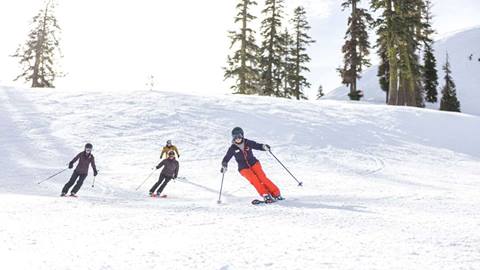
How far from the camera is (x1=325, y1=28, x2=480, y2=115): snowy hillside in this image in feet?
200

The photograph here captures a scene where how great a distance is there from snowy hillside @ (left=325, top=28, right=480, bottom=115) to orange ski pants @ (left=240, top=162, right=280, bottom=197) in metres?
49.0

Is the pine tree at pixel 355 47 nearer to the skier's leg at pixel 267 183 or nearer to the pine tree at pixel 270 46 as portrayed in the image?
the pine tree at pixel 270 46

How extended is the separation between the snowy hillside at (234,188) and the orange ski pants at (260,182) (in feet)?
1.49

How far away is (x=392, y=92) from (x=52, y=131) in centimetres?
2210

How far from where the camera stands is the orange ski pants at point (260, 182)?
8.73 meters

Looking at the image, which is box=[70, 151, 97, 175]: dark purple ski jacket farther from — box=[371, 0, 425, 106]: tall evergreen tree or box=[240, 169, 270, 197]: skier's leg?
box=[371, 0, 425, 106]: tall evergreen tree

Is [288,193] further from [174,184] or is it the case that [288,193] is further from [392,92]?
[392,92]

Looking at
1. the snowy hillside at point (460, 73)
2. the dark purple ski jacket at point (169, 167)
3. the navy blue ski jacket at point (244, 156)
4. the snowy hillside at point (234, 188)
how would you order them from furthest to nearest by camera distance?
the snowy hillside at point (460, 73), the dark purple ski jacket at point (169, 167), the navy blue ski jacket at point (244, 156), the snowy hillside at point (234, 188)

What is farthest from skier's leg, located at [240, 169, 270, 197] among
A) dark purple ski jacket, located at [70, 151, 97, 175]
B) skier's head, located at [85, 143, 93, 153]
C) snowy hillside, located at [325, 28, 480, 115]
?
snowy hillside, located at [325, 28, 480, 115]

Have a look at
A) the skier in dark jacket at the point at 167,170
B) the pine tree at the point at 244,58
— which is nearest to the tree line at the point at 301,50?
the pine tree at the point at 244,58

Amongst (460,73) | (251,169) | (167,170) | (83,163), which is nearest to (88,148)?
(83,163)

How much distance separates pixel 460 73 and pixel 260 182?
74.4 m

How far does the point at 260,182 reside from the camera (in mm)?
8773

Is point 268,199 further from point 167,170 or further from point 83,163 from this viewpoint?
point 83,163
